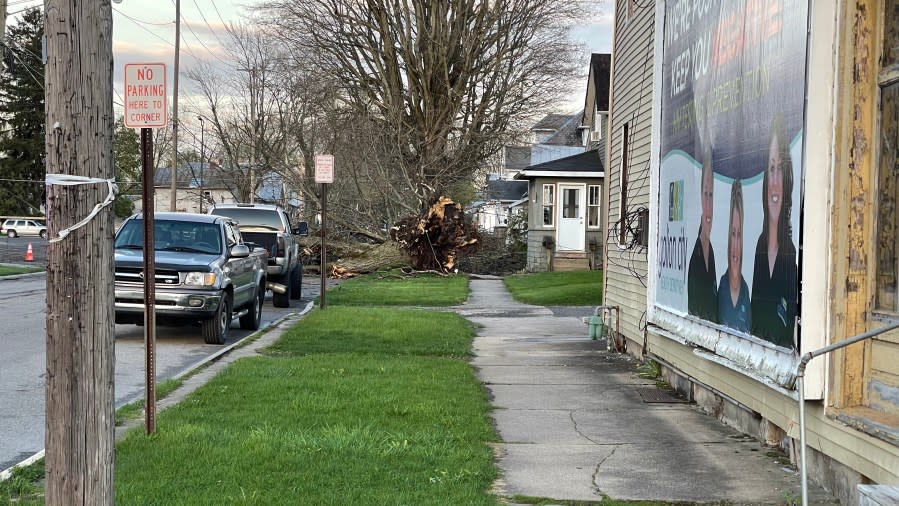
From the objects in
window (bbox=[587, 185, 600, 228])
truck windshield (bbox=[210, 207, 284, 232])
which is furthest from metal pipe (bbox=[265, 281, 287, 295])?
window (bbox=[587, 185, 600, 228])

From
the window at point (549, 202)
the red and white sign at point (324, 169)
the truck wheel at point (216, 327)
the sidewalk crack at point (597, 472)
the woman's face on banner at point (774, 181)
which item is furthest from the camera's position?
the window at point (549, 202)

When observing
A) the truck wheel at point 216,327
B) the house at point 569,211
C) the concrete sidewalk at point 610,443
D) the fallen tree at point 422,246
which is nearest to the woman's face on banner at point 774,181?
the concrete sidewalk at point 610,443

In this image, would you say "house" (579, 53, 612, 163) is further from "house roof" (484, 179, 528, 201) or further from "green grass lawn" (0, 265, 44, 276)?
"house roof" (484, 179, 528, 201)

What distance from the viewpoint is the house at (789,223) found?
19.2 ft

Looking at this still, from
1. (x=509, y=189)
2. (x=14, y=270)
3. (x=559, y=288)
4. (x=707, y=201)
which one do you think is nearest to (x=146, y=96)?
(x=707, y=201)

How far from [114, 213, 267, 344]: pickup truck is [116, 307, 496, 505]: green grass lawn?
2.55m

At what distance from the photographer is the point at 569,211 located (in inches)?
1404

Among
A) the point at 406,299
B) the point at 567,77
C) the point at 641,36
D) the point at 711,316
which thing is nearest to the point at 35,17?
the point at 567,77

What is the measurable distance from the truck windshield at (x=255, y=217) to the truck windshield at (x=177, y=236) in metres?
6.89

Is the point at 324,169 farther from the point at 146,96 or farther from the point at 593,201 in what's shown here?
the point at 593,201

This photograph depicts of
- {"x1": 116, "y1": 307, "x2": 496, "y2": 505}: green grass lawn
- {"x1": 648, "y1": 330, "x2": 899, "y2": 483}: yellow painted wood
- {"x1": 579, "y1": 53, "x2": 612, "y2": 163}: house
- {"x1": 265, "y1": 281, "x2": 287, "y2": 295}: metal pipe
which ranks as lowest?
{"x1": 116, "y1": 307, "x2": 496, "y2": 505}: green grass lawn

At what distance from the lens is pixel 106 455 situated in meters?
4.55

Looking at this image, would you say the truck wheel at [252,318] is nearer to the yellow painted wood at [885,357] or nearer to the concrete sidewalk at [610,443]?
the concrete sidewalk at [610,443]

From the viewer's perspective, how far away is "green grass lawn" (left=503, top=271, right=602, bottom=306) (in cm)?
2358
